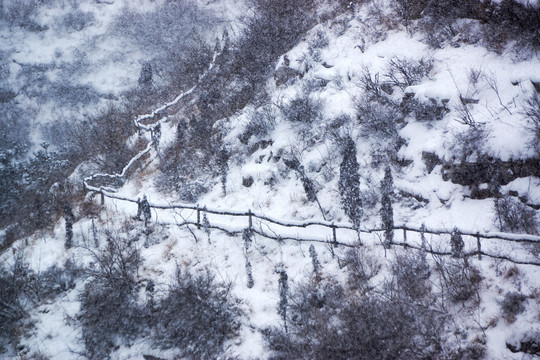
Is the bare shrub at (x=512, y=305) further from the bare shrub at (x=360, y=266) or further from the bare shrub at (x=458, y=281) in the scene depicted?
the bare shrub at (x=360, y=266)

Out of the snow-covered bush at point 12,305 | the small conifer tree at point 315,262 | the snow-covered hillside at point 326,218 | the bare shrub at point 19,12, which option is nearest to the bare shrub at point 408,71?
the snow-covered hillside at point 326,218

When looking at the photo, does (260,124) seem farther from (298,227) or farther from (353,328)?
(353,328)

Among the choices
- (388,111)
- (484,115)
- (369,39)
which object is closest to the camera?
(484,115)

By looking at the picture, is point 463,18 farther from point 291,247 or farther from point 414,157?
point 291,247

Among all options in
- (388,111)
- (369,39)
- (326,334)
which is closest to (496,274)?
(326,334)

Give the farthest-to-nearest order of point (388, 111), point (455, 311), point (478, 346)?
1. point (388, 111)
2. point (455, 311)
3. point (478, 346)

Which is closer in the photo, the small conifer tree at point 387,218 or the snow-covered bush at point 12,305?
the small conifer tree at point 387,218

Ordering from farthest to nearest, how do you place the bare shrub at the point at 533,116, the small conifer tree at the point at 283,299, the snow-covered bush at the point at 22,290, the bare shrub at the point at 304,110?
1. the bare shrub at the point at 304,110
2. the snow-covered bush at the point at 22,290
3. the bare shrub at the point at 533,116
4. the small conifer tree at the point at 283,299
